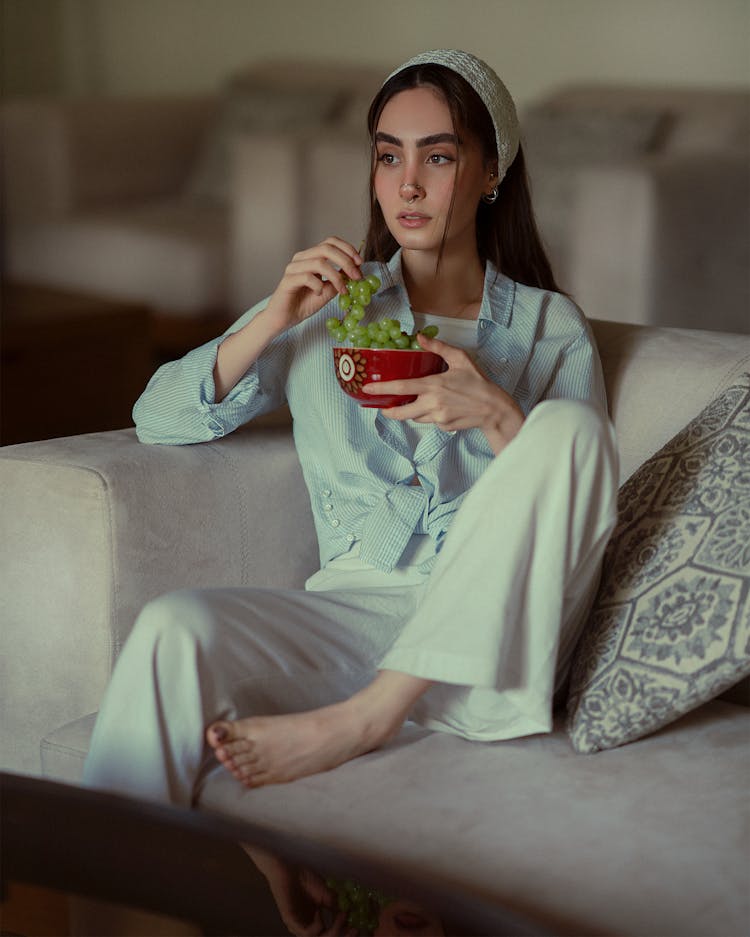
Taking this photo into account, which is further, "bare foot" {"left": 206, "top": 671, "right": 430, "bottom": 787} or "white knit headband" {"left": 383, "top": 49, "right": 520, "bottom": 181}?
"white knit headband" {"left": 383, "top": 49, "right": 520, "bottom": 181}

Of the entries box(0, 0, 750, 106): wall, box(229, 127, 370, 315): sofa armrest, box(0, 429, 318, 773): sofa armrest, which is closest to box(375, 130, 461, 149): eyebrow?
box(0, 429, 318, 773): sofa armrest

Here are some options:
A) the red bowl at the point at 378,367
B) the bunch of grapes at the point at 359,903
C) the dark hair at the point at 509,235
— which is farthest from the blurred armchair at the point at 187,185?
the bunch of grapes at the point at 359,903

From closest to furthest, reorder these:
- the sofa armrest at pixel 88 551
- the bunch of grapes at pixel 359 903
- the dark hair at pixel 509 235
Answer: the bunch of grapes at pixel 359 903
the sofa armrest at pixel 88 551
the dark hair at pixel 509 235

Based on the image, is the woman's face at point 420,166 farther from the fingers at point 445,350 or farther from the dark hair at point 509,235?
the fingers at point 445,350

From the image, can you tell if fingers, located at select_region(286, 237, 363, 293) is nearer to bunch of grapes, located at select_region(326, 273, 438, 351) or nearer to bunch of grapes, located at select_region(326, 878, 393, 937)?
bunch of grapes, located at select_region(326, 273, 438, 351)

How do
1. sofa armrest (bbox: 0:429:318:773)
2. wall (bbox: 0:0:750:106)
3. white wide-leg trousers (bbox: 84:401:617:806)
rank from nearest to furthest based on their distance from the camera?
white wide-leg trousers (bbox: 84:401:617:806)
sofa armrest (bbox: 0:429:318:773)
wall (bbox: 0:0:750:106)

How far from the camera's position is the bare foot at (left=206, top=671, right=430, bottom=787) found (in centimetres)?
137

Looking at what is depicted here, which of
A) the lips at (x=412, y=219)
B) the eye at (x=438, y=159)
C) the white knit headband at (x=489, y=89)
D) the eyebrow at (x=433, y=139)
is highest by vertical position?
the white knit headband at (x=489, y=89)

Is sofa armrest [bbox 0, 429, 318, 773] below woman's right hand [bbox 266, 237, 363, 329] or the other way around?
below

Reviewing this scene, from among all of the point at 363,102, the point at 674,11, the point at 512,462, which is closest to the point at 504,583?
the point at 512,462

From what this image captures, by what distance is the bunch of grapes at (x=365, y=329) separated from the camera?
4.83 ft

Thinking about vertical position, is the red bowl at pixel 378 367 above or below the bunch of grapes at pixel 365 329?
below

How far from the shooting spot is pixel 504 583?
134cm

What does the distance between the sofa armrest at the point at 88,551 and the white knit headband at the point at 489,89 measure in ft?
1.88
